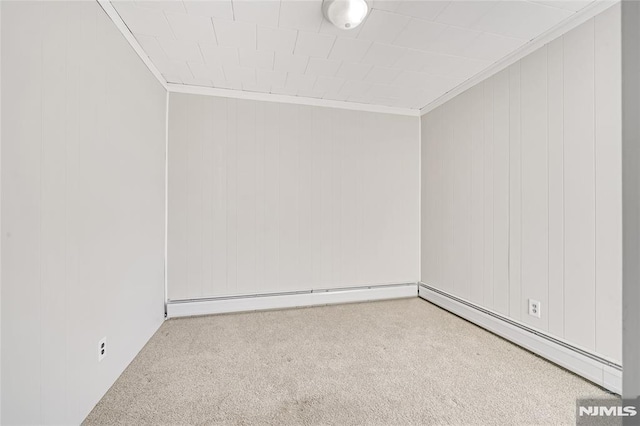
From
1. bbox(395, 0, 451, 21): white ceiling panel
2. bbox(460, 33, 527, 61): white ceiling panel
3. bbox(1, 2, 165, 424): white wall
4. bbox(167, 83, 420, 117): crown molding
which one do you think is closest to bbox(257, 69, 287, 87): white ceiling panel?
bbox(167, 83, 420, 117): crown molding

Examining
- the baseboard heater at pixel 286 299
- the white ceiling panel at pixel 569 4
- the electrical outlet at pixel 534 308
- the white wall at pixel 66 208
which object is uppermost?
the white ceiling panel at pixel 569 4

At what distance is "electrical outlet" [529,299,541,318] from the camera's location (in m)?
1.97

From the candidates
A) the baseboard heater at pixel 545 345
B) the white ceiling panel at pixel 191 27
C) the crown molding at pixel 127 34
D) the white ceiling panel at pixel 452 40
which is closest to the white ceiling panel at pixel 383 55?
the white ceiling panel at pixel 452 40

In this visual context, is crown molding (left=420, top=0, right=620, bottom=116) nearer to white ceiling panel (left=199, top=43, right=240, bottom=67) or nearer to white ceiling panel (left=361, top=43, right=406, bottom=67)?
white ceiling panel (left=361, top=43, right=406, bottom=67)

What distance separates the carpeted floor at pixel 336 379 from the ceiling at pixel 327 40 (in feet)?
7.50

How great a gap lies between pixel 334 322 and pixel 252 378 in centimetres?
103

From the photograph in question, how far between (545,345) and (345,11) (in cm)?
259

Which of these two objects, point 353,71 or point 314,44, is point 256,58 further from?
point 353,71

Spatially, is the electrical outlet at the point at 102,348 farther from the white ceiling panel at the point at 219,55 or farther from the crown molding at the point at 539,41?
the crown molding at the point at 539,41

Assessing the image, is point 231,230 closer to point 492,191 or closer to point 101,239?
point 101,239

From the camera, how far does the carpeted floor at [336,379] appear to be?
139 centimetres

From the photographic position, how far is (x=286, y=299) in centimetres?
292

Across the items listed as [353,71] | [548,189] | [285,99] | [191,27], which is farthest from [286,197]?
[548,189]

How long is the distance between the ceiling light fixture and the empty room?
0.01 metres
